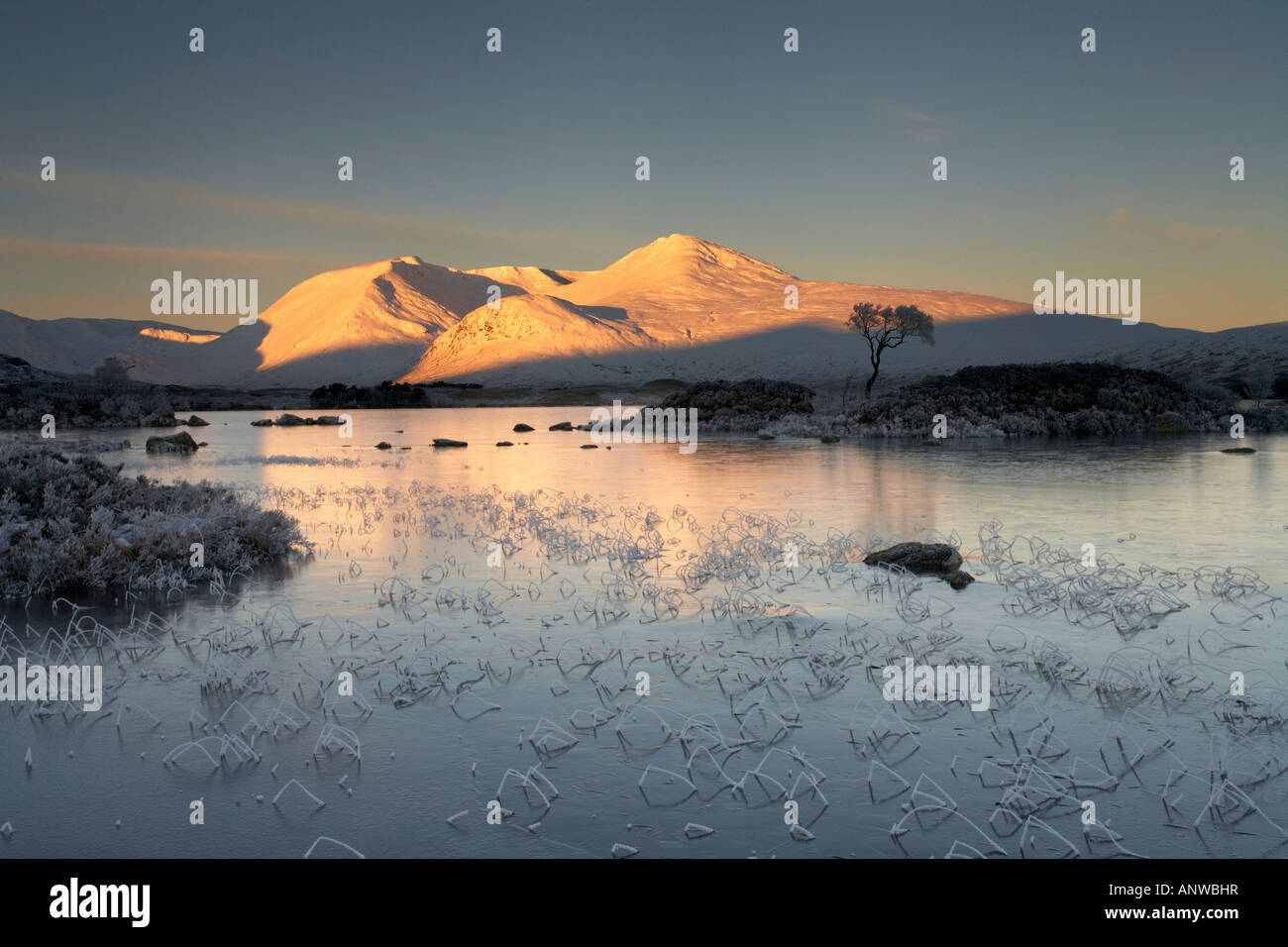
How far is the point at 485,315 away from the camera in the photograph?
185500mm

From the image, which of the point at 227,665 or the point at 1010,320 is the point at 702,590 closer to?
the point at 227,665

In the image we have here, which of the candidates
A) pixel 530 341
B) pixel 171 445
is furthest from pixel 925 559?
pixel 530 341

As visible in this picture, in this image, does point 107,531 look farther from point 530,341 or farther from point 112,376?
point 530,341

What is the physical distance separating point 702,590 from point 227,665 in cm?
476

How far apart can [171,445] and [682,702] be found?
34481mm

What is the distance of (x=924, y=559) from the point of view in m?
10.9

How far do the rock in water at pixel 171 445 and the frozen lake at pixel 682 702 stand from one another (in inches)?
947

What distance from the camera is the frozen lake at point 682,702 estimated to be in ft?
15.7

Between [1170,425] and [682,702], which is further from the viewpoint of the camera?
[1170,425]
